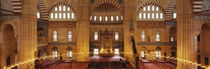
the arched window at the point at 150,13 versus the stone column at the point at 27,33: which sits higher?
the arched window at the point at 150,13

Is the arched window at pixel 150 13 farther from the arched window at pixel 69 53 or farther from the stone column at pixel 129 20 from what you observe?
the arched window at pixel 69 53

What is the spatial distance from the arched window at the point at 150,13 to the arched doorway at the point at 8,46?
16892 millimetres

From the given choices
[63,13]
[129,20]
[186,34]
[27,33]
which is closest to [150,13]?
[129,20]

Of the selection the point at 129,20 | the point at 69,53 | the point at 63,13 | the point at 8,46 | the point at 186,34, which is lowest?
the point at 69,53

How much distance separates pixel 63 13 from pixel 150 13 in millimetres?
12618

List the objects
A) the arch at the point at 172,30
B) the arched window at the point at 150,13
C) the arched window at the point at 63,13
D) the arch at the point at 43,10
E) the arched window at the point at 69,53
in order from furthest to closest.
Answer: the arched window at the point at 63,13 → the arched window at the point at 150,13 → the arched window at the point at 69,53 → the arch at the point at 172,30 → the arch at the point at 43,10

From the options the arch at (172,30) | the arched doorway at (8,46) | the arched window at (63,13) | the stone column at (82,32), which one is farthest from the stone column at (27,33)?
the arch at (172,30)

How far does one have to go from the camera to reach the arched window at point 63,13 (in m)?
28.0

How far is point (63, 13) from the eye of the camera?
2816cm

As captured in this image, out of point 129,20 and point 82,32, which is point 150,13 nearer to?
point 129,20

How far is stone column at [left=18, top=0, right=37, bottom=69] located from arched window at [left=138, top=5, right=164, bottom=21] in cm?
1644

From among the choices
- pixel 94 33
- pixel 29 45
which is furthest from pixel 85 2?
pixel 29 45

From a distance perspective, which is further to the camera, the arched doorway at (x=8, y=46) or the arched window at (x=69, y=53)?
the arched window at (x=69, y=53)

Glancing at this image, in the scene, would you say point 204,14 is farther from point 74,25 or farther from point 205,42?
point 74,25
